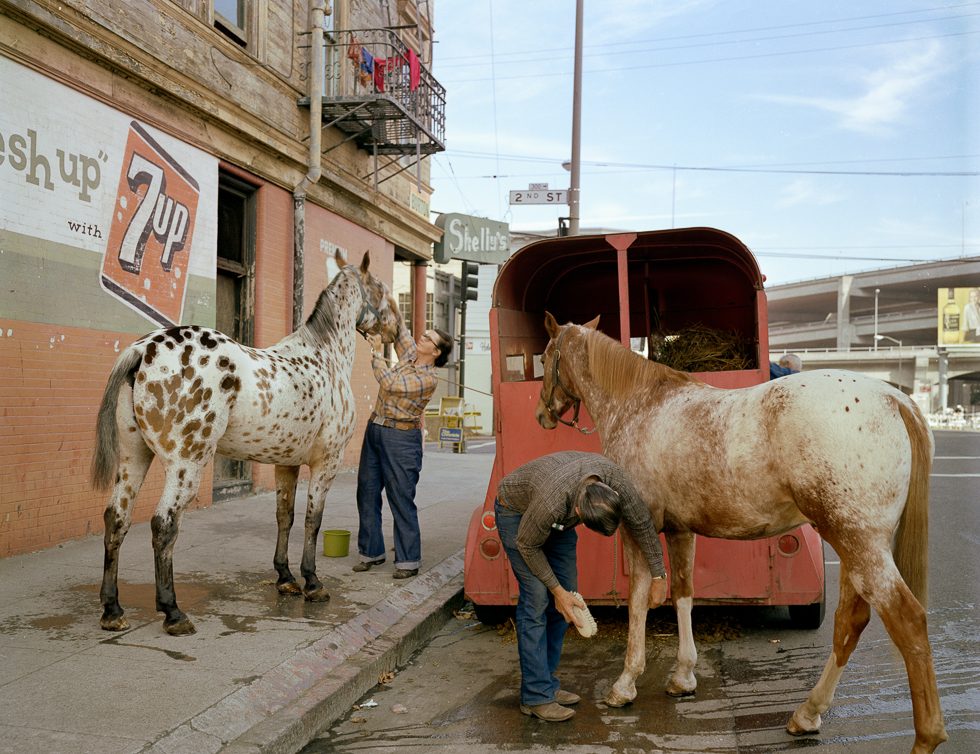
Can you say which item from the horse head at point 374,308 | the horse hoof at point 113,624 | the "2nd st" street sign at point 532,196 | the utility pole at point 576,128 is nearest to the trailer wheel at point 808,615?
the horse head at point 374,308

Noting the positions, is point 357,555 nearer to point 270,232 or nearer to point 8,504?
point 8,504

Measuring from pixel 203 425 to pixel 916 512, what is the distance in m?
3.95

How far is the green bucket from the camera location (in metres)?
7.08

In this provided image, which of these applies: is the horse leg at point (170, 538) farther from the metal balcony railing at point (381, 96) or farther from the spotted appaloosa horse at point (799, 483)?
the metal balcony railing at point (381, 96)

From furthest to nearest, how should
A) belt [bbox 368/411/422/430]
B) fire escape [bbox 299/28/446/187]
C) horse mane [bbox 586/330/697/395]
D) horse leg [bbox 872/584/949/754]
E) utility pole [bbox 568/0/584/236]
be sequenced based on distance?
1. utility pole [bbox 568/0/584/236]
2. fire escape [bbox 299/28/446/187]
3. belt [bbox 368/411/422/430]
4. horse mane [bbox 586/330/697/395]
5. horse leg [bbox 872/584/949/754]

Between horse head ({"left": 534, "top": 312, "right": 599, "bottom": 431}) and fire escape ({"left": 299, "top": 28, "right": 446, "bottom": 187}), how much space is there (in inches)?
305

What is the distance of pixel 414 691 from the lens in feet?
15.1

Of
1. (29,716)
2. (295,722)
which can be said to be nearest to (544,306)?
(295,722)

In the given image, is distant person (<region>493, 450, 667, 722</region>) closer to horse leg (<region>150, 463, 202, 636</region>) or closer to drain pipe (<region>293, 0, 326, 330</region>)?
horse leg (<region>150, 463, 202, 636</region>)

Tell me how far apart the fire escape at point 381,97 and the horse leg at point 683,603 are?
8.99m

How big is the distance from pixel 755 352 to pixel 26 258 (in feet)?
20.1

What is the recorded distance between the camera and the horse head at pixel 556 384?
4.97 meters

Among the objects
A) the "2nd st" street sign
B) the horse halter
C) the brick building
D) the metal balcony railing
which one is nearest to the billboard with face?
the "2nd st" street sign

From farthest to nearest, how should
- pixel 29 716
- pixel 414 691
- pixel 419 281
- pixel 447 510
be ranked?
pixel 419 281 → pixel 447 510 → pixel 414 691 → pixel 29 716
